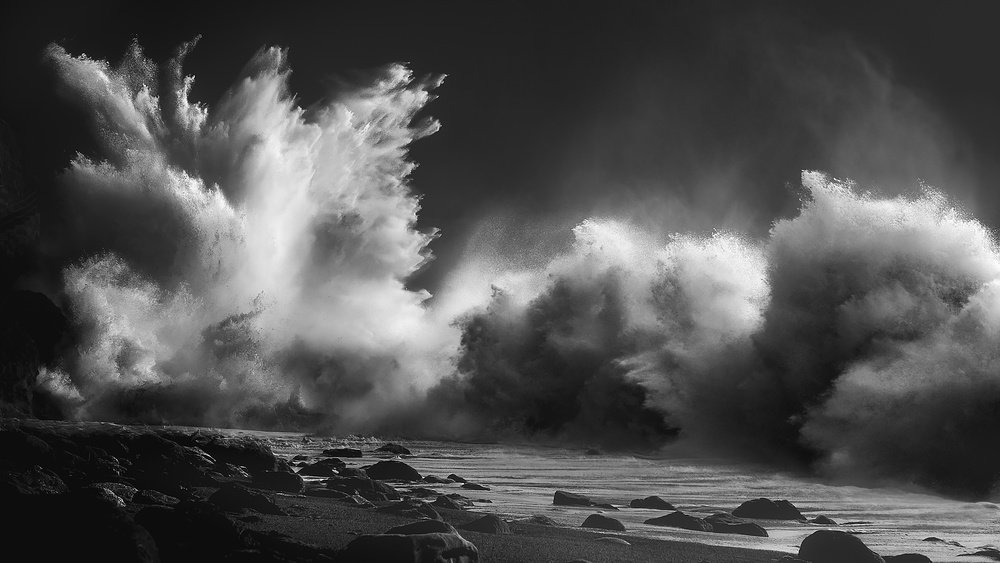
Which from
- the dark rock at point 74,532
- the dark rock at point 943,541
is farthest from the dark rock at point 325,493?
the dark rock at point 943,541

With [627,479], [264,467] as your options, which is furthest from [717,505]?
[264,467]

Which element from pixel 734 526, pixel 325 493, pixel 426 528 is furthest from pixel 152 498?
pixel 734 526

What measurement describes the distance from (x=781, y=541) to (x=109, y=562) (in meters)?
6.62

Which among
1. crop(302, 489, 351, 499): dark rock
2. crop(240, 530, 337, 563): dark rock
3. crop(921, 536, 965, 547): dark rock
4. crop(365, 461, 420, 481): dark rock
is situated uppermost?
crop(365, 461, 420, 481): dark rock

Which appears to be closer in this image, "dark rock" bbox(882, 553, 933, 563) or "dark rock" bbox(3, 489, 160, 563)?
"dark rock" bbox(3, 489, 160, 563)

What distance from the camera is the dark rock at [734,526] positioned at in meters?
9.16

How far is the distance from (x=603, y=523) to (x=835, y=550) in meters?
2.80

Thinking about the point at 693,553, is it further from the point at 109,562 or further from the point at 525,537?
the point at 109,562

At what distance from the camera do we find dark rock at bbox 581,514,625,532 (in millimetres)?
9134

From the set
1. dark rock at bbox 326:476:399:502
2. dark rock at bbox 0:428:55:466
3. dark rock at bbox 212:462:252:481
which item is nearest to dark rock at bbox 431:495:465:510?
dark rock at bbox 326:476:399:502

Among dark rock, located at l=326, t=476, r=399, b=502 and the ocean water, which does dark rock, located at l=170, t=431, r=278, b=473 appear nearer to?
dark rock, located at l=326, t=476, r=399, b=502

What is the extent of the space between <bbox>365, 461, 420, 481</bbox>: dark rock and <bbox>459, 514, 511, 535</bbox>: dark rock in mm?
6429

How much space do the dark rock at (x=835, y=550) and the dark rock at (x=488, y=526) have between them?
2887mm

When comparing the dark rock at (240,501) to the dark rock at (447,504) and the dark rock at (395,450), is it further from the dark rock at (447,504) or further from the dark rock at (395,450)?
the dark rock at (395,450)
